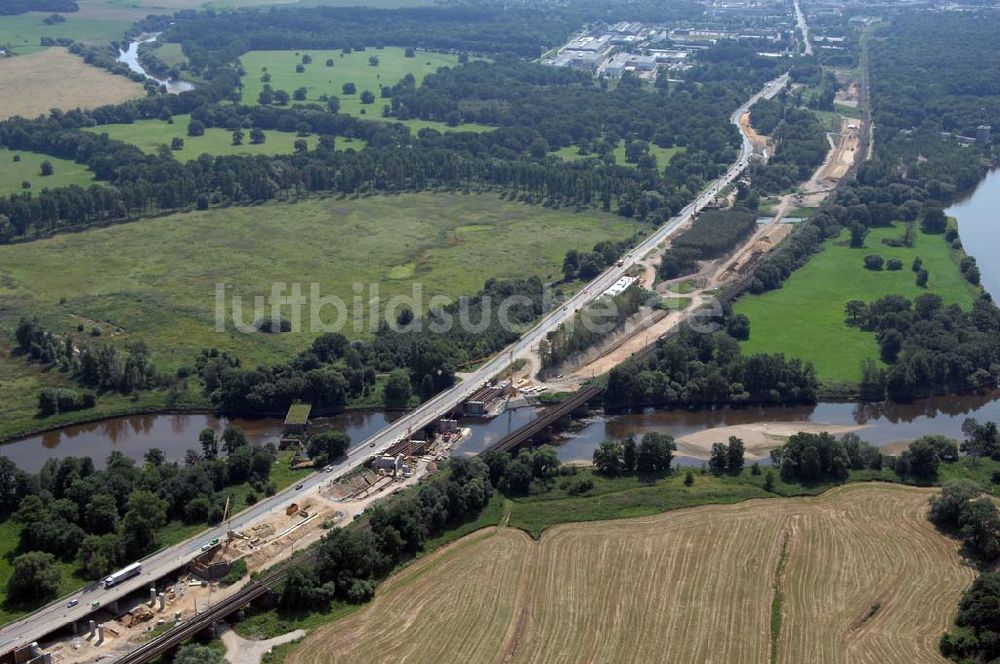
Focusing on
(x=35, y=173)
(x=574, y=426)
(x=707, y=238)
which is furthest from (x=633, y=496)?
(x=35, y=173)

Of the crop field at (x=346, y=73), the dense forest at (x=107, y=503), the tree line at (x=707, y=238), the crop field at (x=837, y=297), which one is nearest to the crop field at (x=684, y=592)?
the dense forest at (x=107, y=503)

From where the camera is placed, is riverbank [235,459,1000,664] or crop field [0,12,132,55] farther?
crop field [0,12,132,55]

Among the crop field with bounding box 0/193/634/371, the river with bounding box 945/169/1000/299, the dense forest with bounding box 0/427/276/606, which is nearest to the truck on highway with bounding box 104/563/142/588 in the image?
the dense forest with bounding box 0/427/276/606

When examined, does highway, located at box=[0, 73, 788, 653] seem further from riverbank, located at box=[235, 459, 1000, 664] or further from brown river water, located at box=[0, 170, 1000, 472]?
riverbank, located at box=[235, 459, 1000, 664]

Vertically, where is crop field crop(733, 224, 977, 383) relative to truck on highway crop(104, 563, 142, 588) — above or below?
above

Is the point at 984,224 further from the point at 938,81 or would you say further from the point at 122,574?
the point at 122,574

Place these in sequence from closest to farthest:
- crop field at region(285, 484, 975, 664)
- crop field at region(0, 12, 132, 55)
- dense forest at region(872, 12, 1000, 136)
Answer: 1. crop field at region(285, 484, 975, 664)
2. dense forest at region(872, 12, 1000, 136)
3. crop field at region(0, 12, 132, 55)

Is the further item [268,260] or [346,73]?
[346,73]

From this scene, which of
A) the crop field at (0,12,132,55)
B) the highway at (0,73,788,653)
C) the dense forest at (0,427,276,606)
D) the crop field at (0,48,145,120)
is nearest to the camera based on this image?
the highway at (0,73,788,653)
